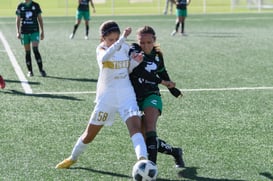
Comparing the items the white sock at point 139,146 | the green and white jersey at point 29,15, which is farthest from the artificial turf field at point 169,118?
the green and white jersey at point 29,15

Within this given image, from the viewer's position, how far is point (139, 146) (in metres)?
7.02

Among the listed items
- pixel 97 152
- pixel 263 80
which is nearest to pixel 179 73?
pixel 263 80

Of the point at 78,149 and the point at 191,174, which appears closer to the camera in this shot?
the point at 191,174

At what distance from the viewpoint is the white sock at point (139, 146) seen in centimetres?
696

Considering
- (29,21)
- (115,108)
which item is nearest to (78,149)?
(115,108)

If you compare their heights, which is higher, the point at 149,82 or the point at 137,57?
the point at 137,57

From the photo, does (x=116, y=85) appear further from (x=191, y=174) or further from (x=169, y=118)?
(x=169, y=118)

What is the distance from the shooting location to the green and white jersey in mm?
15773

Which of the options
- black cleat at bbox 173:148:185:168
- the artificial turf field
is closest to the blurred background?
the artificial turf field

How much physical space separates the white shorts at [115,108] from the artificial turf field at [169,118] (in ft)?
2.38

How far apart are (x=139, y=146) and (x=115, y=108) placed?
561mm

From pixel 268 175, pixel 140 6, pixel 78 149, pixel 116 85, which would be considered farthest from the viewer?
pixel 140 6

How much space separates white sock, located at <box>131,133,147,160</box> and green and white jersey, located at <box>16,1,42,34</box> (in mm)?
9257

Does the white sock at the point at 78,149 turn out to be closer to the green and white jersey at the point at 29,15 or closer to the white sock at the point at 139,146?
the white sock at the point at 139,146
